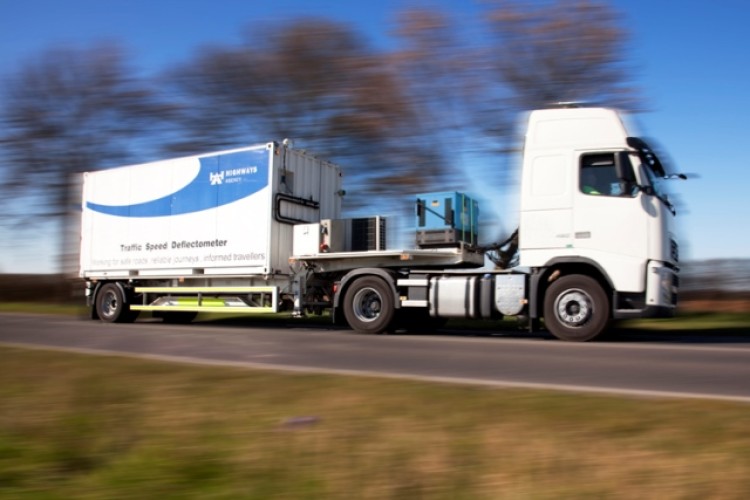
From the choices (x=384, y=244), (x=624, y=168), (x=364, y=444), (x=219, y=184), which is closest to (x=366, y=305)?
(x=384, y=244)

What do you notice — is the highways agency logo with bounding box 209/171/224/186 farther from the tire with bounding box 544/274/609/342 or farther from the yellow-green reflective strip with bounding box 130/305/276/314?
the tire with bounding box 544/274/609/342

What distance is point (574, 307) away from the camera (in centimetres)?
1085

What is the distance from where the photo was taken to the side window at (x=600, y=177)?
10602 millimetres

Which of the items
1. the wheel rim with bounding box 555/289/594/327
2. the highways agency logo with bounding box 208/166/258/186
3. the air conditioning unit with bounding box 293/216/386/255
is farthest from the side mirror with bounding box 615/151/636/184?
the highways agency logo with bounding box 208/166/258/186

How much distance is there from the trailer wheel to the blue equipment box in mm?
1211

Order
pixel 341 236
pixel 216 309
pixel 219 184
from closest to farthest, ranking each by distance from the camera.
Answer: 1. pixel 341 236
2. pixel 219 184
3. pixel 216 309

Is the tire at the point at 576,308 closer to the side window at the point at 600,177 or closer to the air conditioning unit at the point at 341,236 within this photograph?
the side window at the point at 600,177

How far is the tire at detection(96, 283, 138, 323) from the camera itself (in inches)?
642

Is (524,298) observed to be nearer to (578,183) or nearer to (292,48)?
(578,183)

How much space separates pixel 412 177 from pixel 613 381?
16.6 metres

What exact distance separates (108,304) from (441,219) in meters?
9.60

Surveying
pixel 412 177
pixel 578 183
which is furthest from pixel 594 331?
pixel 412 177

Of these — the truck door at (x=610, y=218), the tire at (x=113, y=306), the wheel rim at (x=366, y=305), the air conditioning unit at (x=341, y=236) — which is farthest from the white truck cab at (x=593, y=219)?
the tire at (x=113, y=306)

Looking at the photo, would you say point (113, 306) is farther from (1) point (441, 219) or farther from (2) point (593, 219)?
(2) point (593, 219)
